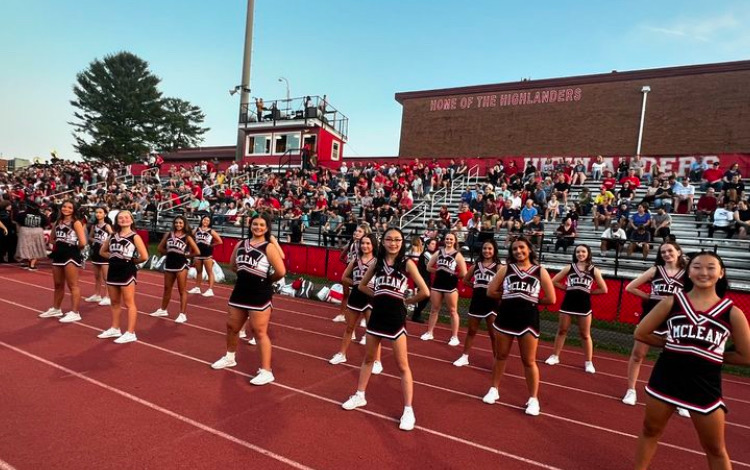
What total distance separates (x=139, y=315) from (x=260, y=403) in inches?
202

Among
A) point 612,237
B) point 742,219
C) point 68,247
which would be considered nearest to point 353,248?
point 68,247

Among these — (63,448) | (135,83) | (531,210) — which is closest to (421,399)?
(63,448)

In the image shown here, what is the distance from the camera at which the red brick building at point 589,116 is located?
2411 centimetres

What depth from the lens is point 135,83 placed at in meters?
62.8

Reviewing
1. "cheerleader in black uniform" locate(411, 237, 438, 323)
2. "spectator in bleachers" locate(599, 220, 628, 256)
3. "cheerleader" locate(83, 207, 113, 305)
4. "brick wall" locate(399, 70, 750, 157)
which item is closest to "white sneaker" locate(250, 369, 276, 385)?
"cheerleader in black uniform" locate(411, 237, 438, 323)

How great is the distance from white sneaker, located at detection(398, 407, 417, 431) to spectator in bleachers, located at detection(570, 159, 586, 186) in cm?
1614

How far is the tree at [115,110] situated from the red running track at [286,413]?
6206 cm

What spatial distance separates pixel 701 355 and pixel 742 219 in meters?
11.6

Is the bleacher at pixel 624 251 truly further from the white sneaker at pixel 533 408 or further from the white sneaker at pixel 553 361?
the white sneaker at pixel 533 408

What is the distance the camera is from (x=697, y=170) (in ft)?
55.2

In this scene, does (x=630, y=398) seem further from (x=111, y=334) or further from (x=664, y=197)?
(x=664, y=197)

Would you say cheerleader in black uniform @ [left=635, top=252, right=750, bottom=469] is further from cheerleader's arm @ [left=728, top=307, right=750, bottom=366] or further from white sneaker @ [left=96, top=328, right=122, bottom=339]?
white sneaker @ [left=96, top=328, right=122, bottom=339]

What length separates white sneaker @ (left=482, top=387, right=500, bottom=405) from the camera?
17.4 feet

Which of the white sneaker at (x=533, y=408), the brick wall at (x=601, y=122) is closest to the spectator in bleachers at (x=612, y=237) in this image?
the white sneaker at (x=533, y=408)
